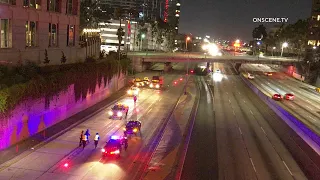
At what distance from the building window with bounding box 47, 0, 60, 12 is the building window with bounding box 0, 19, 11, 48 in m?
9.20

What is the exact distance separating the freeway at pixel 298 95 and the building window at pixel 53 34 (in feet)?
120

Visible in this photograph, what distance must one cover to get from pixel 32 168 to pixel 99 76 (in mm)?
30382

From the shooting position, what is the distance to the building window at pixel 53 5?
51628mm

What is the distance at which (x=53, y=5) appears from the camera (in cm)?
5312

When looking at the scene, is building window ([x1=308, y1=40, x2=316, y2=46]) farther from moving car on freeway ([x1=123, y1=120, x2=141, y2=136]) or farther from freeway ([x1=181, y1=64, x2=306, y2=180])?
moving car on freeway ([x1=123, y1=120, x2=141, y2=136])

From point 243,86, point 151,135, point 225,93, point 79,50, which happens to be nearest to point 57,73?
point 151,135

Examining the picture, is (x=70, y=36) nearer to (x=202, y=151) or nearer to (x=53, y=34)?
(x=53, y=34)

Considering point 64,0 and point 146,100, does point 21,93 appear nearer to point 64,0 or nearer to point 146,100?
point 64,0

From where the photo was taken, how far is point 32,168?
29469mm

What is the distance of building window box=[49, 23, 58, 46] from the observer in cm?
5306

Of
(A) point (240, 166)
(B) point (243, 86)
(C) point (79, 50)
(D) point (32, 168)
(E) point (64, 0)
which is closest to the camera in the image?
(D) point (32, 168)

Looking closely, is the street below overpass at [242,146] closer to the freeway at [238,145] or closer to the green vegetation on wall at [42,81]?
the freeway at [238,145]

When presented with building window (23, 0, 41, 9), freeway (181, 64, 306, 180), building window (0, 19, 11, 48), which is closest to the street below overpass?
freeway (181, 64, 306, 180)

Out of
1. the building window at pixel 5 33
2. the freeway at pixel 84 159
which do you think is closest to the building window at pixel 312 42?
the freeway at pixel 84 159
